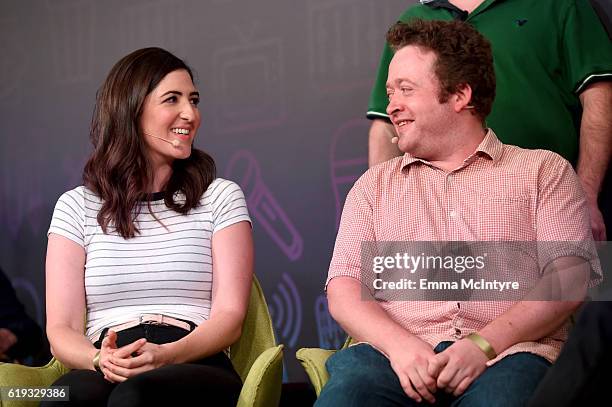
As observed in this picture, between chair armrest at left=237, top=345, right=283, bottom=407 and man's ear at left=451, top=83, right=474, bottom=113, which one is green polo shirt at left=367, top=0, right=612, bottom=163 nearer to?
man's ear at left=451, top=83, right=474, bottom=113

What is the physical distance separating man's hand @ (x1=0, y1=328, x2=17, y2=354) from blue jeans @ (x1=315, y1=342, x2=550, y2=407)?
1924 millimetres

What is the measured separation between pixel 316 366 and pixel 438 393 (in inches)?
12.7

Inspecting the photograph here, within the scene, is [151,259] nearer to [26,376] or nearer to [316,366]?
[26,376]

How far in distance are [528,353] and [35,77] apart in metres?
2.86

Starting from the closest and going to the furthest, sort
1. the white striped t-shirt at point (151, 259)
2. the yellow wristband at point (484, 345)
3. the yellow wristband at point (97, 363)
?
the yellow wristband at point (484, 345) < the yellow wristband at point (97, 363) < the white striped t-shirt at point (151, 259)

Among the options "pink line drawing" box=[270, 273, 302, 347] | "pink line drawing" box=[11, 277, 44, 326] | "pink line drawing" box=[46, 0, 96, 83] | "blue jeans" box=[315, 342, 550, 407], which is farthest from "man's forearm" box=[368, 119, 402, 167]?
"pink line drawing" box=[11, 277, 44, 326]

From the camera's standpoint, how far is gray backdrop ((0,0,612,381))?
3.50 m

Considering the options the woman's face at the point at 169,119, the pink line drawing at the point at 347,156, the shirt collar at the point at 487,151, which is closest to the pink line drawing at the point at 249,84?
the pink line drawing at the point at 347,156

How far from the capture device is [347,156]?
3475mm

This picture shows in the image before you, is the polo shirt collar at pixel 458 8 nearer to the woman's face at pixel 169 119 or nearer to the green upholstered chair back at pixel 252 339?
the woman's face at pixel 169 119

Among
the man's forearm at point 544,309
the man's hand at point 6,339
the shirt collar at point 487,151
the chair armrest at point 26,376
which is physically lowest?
the man's hand at point 6,339

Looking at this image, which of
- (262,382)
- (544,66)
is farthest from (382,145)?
(262,382)

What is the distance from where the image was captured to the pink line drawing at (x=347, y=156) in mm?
3455

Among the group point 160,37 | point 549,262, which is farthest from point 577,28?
point 160,37
